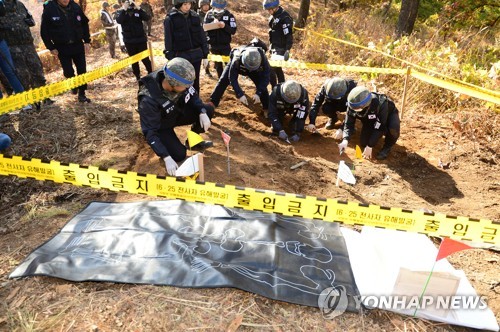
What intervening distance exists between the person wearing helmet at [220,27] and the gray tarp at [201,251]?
4.69 meters

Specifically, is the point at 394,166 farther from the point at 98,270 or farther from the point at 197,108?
the point at 98,270

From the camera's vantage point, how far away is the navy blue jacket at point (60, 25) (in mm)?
5582

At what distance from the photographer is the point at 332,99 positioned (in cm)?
570

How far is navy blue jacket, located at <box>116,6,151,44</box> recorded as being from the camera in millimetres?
6602

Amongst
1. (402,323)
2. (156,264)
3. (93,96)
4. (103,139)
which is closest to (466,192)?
(402,323)

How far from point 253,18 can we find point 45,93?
9.97 m

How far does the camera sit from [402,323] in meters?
2.53

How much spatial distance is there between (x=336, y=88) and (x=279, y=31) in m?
2.40

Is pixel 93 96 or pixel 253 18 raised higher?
pixel 253 18

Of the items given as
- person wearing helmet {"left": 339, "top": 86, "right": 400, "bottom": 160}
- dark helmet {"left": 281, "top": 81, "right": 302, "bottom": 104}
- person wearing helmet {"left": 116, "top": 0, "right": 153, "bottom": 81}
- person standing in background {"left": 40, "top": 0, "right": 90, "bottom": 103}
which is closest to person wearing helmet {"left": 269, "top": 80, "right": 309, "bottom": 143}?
dark helmet {"left": 281, "top": 81, "right": 302, "bottom": 104}

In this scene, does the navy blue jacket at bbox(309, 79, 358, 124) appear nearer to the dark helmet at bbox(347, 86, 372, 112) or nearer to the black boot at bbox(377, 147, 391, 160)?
the dark helmet at bbox(347, 86, 372, 112)

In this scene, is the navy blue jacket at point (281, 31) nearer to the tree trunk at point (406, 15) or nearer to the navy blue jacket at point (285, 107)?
the navy blue jacket at point (285, 107)

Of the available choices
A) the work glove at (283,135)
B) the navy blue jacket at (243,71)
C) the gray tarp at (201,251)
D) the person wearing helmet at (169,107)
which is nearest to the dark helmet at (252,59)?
the navy blue jacket at (243,71)

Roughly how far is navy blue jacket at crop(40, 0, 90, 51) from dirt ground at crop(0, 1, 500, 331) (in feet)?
3.51
